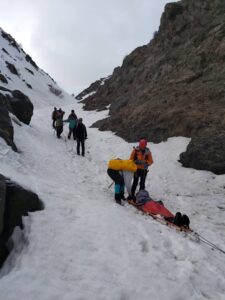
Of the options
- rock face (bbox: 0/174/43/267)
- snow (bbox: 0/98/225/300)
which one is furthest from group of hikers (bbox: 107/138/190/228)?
rock face (bbox: 0/174/43/267)

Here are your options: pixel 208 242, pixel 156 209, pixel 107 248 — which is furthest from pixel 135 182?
pixel 107 248

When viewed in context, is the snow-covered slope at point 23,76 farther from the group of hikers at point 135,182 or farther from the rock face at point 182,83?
the group of hikers at point 135,182

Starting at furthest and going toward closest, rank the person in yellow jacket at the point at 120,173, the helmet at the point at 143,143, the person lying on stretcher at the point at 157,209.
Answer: the helmet at the point at 143,143, the person in yellow jacket at the point at 120,173, the person lying on stretcher at the point at 157,209

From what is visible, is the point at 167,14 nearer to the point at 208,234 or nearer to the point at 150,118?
the point at 150,118

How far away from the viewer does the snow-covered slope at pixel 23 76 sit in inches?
2171

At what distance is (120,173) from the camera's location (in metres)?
11.9

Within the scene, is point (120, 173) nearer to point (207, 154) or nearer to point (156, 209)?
point (156, 209)

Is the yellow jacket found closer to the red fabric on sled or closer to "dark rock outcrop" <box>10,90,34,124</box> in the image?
the red fabric on sled

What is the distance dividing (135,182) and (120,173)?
0.81 m

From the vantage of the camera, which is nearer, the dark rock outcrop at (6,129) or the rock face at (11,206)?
the rock face at (11,206)

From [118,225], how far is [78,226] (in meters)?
1.06

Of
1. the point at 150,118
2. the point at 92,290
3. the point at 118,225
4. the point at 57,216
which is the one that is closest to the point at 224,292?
the point at 92,290

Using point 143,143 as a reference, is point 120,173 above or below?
below

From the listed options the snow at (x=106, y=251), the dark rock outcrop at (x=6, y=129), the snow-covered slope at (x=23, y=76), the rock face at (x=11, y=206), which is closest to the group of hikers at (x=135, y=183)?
the snow at (x=106, y=251)
